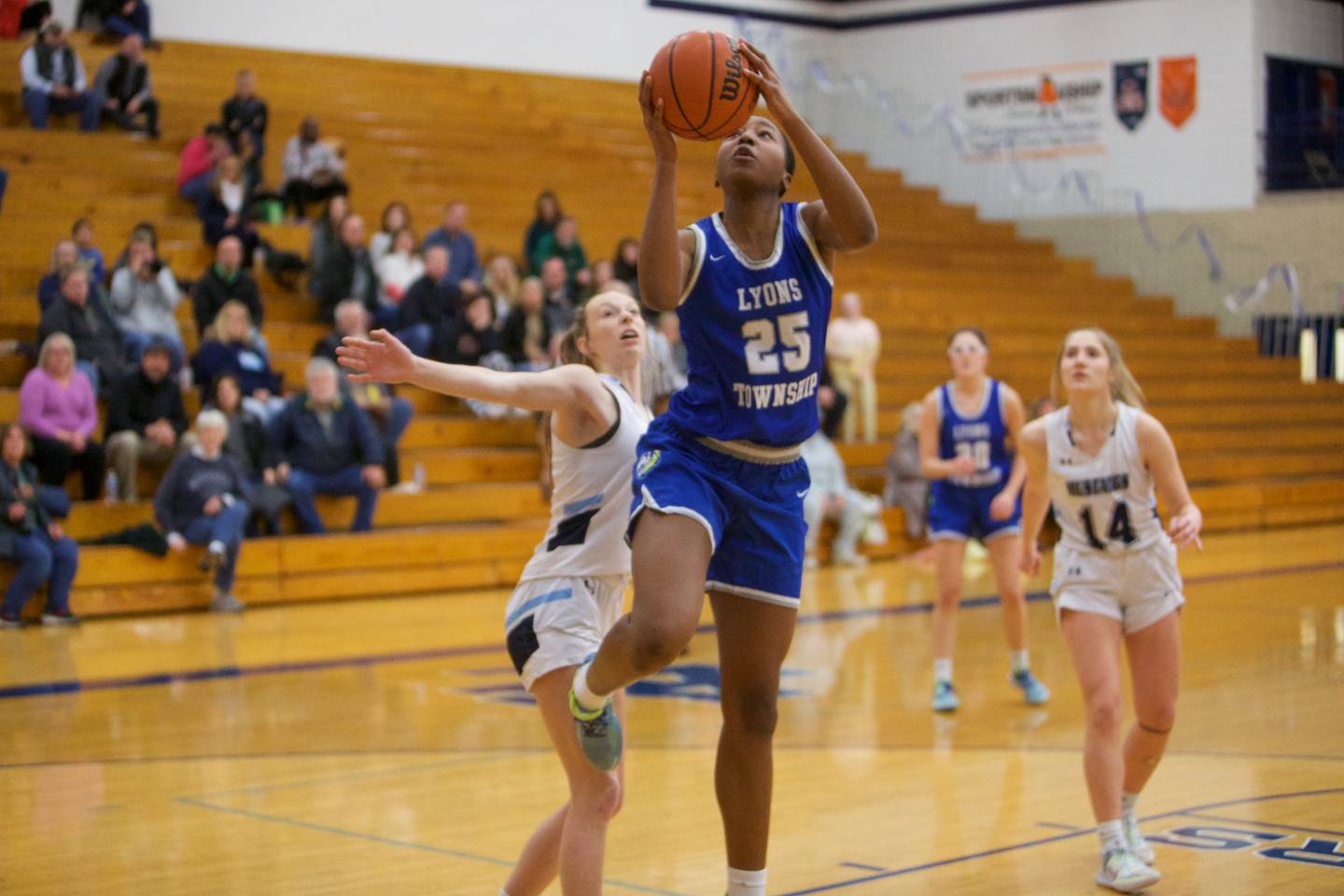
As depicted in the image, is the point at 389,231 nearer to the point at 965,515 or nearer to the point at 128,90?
the point at 128,90

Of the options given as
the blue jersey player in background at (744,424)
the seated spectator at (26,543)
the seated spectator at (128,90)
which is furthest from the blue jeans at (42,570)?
the blue jersey player in background at (744,424)

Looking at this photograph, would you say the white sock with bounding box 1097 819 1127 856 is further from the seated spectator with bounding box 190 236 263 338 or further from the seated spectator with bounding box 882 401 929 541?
the seated spectator with bounding box 882 401 929 541

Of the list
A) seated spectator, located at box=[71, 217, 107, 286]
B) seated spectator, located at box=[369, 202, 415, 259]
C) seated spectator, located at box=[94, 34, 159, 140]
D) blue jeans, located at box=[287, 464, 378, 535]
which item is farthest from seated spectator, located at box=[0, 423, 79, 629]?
seated spectator, located at box=[94, 34, 159, 140]

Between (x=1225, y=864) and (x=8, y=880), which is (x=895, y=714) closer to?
(x=1225, y=864)

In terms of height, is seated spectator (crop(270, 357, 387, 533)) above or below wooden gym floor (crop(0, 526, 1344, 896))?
above

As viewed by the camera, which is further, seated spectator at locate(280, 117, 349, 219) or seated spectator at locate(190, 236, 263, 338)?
seated spectator at locate(280, 117, 349, 219)

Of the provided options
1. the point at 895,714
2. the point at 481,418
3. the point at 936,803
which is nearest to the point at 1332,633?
the point at 895,714

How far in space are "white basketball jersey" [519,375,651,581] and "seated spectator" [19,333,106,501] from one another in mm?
7707

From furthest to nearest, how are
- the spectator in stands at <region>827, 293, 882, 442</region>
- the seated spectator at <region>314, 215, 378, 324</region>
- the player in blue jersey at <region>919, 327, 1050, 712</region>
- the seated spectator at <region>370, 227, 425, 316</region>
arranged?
the spectator in stands at <region>827, 293, 882, 442</region>
the seated spectator at <region>370, 227, 425, 316</region>
the seated spectator at <region>314, 215, 378, 324</region>
the player in blue jersey at <region>919, 327, 1050, 712</region>

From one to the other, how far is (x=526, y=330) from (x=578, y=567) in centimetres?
981

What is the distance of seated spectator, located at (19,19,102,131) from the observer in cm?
1504

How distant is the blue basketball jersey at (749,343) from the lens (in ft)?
13.3

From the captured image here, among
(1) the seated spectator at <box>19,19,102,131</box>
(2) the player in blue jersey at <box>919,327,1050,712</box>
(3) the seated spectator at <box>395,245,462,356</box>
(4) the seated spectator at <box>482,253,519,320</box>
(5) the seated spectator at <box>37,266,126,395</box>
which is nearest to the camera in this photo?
(2) the player in blue jersey at <box>919,327,1050,712</box>

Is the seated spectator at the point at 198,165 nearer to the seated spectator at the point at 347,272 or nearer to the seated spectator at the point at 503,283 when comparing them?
the seated spectator at the point at 347,272
